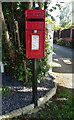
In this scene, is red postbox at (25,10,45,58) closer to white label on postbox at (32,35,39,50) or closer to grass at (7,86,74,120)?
white label on postbox at (32,35,39,50)

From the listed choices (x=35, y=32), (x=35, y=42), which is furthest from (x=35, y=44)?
(x=35, y=32)

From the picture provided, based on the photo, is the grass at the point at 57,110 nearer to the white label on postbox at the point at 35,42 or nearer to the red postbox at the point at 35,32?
the red postbox at the point at 35,32

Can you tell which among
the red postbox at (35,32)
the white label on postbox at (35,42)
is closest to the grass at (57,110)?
the red postbox at (35,32)

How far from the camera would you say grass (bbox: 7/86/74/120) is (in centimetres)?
236

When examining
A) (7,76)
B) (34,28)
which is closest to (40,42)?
(34,28)

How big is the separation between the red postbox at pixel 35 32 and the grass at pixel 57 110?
1.13 meters

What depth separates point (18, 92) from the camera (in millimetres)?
3014

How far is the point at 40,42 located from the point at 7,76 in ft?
6.03

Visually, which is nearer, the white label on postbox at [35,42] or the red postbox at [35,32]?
the red postbox at [35,32]

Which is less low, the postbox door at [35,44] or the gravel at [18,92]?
the postbox door at [35,44]

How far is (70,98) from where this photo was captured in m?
→ 3.02

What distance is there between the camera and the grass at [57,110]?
236 cm

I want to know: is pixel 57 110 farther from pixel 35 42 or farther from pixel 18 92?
pixel 35 42

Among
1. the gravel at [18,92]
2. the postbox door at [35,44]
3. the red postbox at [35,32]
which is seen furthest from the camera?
the gravel at [18,92]
